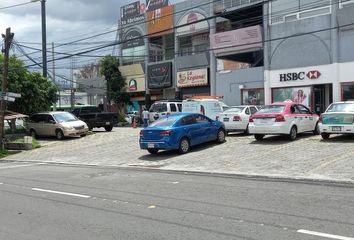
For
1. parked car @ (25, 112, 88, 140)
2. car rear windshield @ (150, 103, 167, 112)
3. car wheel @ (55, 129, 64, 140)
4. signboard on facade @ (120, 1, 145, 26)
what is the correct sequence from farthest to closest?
1. signboard on facade @ (120, 1, 145, 26)
2. car rear windshield @ (150, 103, 167, 112)
3. car wheel @ (55, 129, 64, 140)
4. parked car @ (25, 112, 88, 140)

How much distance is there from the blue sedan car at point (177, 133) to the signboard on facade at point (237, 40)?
14066mm

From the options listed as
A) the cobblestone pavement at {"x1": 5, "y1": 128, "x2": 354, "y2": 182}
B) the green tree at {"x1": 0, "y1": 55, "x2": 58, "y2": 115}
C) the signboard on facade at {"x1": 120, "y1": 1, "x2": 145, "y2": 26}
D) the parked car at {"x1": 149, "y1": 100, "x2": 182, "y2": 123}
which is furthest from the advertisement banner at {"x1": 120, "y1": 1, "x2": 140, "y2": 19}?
the cobblestone pavement at {"x1": 5, "y1": 128, "x2": 354, "y2": 182}

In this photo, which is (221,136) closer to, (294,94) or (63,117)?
(294,94)

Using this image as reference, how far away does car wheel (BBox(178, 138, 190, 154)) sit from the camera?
1816 cm

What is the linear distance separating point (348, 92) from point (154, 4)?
21784 mm

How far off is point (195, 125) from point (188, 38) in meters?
24.5

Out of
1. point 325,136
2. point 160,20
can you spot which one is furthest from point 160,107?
point 160,20

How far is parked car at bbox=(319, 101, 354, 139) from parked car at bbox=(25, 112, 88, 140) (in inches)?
597

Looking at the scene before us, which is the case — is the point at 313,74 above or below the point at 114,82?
below

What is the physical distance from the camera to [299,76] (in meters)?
29.9

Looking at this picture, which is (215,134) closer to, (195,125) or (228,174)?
(195,125)

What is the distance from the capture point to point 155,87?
43.8 metres

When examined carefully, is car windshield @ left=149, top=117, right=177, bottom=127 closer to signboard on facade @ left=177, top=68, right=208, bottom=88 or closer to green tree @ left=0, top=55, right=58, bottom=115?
green tree @ left=0, top=55, right=58, bottom=115

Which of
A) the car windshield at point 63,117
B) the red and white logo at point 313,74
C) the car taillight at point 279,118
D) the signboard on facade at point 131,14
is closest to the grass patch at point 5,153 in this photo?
the car windshield at point 63,117
